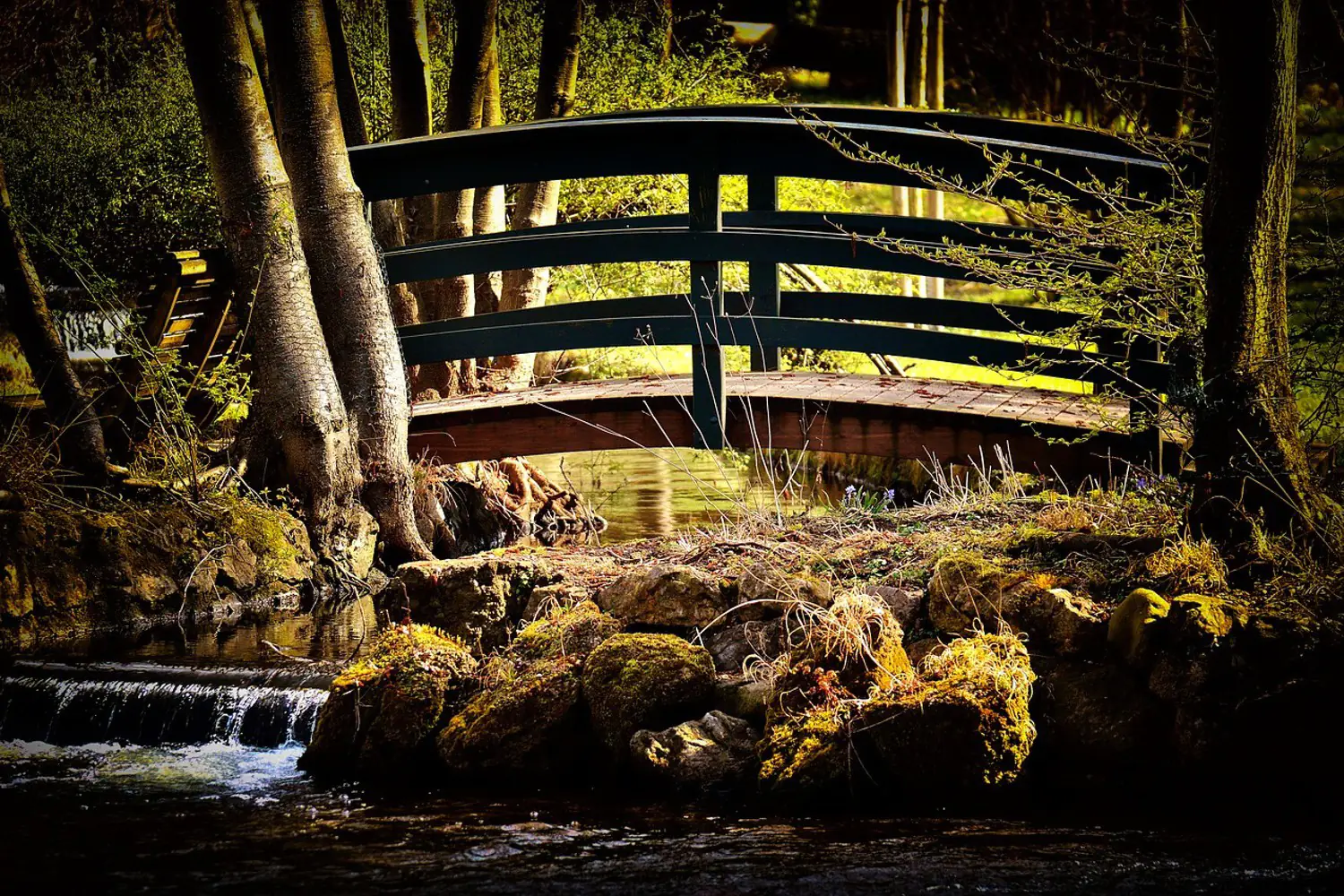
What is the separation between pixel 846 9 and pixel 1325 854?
23.4m

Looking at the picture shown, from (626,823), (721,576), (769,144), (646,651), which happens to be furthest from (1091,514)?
(769,144)

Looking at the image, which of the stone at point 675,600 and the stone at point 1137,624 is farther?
the stone at point 675,600

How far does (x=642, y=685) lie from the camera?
529 centimetres

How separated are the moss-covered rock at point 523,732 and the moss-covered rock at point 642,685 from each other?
0.09 meters

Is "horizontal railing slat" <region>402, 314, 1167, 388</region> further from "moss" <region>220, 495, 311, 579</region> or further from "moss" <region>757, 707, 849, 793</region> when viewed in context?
"moss" <region>757, 707, 849, 793</region>

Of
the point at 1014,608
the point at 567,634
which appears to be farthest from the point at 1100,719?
the point at 567,634

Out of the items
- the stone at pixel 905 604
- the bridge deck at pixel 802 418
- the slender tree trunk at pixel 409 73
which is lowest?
the stone at pixel 905 604

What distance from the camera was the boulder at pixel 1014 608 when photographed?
5.20m

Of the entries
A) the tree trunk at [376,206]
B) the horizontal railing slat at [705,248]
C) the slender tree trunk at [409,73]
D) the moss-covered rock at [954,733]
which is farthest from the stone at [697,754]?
the slender tree trunk at [409,73]

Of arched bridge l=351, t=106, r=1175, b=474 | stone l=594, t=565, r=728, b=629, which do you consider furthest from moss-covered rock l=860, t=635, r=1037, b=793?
arched bridge l=351, t=106, r=1175, b=474

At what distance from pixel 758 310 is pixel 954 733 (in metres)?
3.97

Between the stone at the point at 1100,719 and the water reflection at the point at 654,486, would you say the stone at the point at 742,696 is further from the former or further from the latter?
the water reflection at the point at 654,486

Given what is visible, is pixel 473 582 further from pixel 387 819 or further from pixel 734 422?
pixel 734 422

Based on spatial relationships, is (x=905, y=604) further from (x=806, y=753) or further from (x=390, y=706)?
(x=390, y=706)
